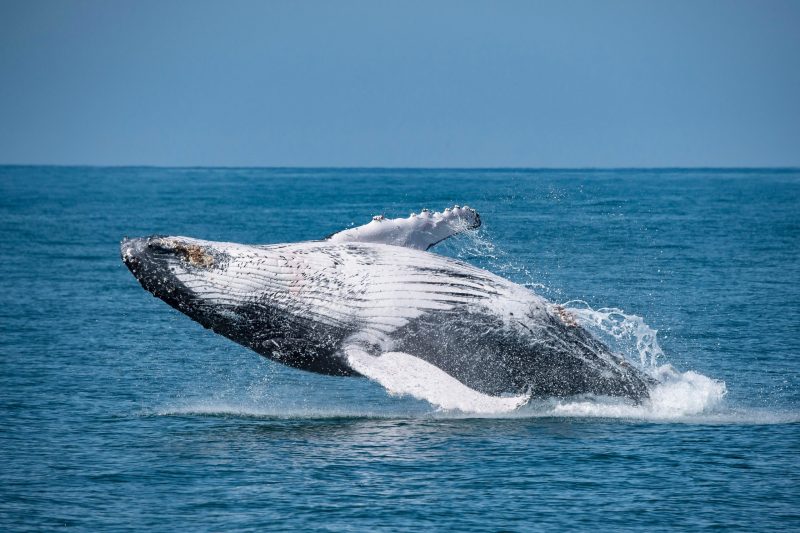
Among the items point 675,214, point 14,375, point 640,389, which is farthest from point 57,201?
point 640,389

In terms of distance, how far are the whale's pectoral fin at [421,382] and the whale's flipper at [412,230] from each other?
1878mm

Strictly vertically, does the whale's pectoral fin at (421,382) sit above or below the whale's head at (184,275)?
below

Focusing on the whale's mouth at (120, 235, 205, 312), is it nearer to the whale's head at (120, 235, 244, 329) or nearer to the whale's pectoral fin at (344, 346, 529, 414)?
the whale's head at (120, 235, 244, 329)

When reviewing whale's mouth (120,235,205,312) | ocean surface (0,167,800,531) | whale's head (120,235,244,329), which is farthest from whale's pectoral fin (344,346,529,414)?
whale's mouth (120,235,205,312)

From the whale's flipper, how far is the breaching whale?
554 millimetres

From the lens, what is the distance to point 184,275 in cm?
1678

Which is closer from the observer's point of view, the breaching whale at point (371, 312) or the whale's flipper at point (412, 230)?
the breaching whale at point (371, 312)

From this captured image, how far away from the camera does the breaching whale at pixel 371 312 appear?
54.7 feet

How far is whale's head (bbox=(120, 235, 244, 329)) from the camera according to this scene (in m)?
16.8

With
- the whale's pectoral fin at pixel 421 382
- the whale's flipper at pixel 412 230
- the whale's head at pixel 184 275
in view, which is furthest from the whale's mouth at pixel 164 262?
the whale's pectoral fin at pixel 421 382

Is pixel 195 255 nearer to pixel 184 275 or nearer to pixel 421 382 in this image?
pixel 184 275

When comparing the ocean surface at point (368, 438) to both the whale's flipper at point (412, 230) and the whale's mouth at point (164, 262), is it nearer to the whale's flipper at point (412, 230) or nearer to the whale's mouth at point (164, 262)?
the whale's flipper at point (412, 230)

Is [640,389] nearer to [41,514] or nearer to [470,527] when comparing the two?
[470,527]

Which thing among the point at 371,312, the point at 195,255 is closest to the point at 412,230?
the point at 371,312
